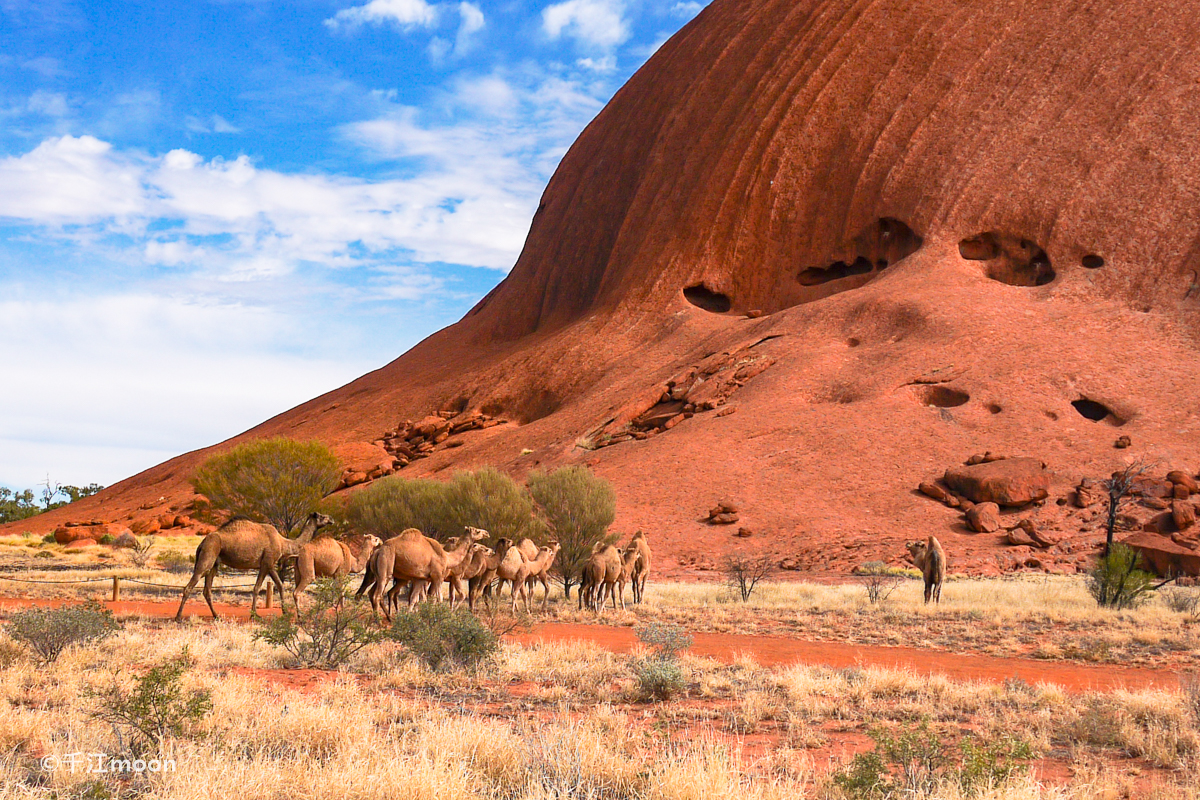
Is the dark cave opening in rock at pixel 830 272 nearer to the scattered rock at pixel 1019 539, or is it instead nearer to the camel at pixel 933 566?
the scattered rock at pixel 1019 539

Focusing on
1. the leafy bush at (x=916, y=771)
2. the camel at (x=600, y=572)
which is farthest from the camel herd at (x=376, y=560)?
the leafy bush at (x=916, y=771)

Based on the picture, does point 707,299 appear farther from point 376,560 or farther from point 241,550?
point 376,560

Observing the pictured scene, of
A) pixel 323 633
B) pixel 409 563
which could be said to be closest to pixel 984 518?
pixel 409 563

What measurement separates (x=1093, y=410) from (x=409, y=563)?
37882mm

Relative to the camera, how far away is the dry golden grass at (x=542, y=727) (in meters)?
5.90

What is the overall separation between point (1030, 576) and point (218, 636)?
2663 centimetres

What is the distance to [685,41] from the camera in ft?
247

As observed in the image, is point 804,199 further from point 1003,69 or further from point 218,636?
point 218,636

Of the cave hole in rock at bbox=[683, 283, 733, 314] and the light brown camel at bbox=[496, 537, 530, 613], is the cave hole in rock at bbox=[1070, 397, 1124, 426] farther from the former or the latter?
the light brown camel at bbox=[496, 537, 530, 613]

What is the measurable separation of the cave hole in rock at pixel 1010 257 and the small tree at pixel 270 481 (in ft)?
128

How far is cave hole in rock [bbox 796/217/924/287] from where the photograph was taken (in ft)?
189

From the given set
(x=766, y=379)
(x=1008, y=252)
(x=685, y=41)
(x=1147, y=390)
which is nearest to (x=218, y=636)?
(x=766, y=379)

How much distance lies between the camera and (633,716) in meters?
9.00

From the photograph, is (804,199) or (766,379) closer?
(766,379)
